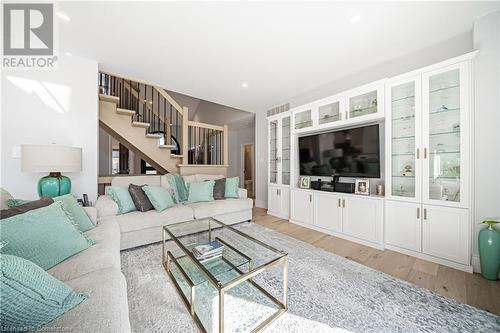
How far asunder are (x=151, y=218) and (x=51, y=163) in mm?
1119

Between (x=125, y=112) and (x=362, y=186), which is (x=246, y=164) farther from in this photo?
(x=362, y=186)

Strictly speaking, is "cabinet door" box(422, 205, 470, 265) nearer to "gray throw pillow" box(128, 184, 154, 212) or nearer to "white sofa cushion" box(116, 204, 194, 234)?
"white sofa cushion" box(116, 204, 194, 234)

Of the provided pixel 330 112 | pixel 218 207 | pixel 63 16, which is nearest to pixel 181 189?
pixel 218 207

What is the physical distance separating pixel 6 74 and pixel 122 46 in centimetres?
133

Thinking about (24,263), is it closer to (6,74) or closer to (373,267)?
(373,267)

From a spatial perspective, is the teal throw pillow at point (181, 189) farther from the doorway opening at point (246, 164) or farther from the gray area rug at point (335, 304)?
the doorway opening at point (246, 164)

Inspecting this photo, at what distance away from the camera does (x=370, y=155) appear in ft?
8.68

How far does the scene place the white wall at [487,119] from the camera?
1774 mm

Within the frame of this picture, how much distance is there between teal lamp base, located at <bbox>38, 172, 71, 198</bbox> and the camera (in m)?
2.05

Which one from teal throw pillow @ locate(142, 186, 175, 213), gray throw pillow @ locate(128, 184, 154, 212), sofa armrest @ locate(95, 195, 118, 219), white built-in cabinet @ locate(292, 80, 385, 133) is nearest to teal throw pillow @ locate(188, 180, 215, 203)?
teal throw pillow @ locate(142, 186, 175, 213)

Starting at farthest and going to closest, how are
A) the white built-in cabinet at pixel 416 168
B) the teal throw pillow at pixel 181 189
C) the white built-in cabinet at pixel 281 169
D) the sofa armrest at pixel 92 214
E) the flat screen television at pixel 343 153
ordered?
the white built-in cabinet at pixel 281 169
the teal throw pillow at pixel 181 189
the flat screen television at pixel 343 153
the white built-in cabinet at pixel 416 168
the sofa armrest at pixel 92 214

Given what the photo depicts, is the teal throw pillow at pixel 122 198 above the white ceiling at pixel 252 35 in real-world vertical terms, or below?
below

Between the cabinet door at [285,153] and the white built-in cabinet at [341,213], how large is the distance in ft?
1.64

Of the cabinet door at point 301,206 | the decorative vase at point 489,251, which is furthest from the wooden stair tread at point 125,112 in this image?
the decorative vase at point 489,251
